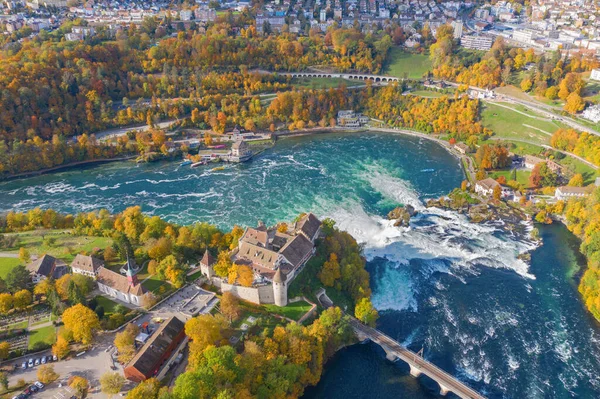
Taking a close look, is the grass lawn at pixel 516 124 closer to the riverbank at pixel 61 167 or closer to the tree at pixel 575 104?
the tree at pixel 575 104

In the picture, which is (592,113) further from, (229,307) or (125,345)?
(125,345)

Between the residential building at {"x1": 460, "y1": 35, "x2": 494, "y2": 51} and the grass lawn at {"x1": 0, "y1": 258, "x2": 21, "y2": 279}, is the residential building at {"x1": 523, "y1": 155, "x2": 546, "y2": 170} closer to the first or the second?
the residential building at {"x1": 460, "y1": 35, "x2": 494, "y2": 51}

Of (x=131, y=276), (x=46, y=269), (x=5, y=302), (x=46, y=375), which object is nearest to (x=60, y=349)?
(x=46, y=375)

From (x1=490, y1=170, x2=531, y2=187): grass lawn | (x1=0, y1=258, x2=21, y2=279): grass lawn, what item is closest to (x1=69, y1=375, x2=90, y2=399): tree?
(x1=0, y1=258, x2=21, y2=279): grass lawn

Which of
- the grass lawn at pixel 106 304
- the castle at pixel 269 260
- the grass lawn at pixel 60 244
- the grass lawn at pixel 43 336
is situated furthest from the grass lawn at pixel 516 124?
the grass lawn at pixel 43 336

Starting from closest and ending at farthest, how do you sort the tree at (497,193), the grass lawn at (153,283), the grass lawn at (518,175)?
the grass lawn at (153,283) → the tree at (497,193) → the grass lawn at (518,175)
